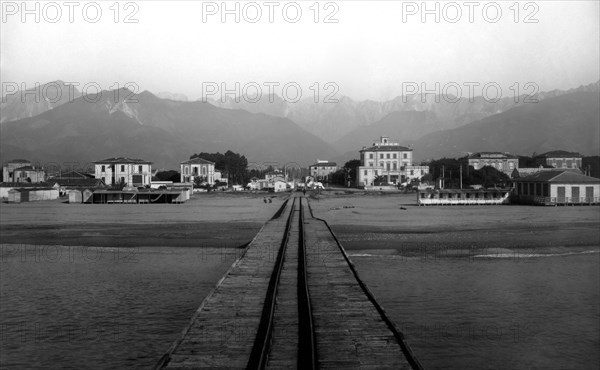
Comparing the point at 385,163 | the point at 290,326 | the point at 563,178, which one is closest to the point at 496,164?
the point at 385,163

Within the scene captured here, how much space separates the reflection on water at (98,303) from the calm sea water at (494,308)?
6.20m

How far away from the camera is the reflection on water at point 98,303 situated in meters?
14.8

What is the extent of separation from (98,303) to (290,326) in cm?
796

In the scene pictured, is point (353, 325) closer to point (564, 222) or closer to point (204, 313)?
point (204, 313)

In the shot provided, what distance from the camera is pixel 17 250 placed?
32.6m

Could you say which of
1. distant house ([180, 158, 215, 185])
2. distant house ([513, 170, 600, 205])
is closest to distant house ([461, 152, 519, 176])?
distant house ([180, 158, 215, 185])

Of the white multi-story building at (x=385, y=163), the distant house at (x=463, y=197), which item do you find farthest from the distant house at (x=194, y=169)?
→ the distant house at (x=463, y=197)

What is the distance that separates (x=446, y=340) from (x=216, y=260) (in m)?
15.0

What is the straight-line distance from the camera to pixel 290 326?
47.3 ft

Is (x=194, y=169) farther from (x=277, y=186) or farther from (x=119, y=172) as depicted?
(x=277, y=186)

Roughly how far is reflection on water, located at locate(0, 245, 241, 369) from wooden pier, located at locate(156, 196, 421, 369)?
146 centimetres

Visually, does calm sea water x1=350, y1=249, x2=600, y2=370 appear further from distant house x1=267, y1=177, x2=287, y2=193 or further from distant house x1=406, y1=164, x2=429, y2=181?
distant house x1=406, y1=164, x2=429, y2=181

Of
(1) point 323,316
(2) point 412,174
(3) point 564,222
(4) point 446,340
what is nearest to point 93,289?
(1) point 323,316

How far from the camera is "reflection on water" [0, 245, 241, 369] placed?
582 inches
